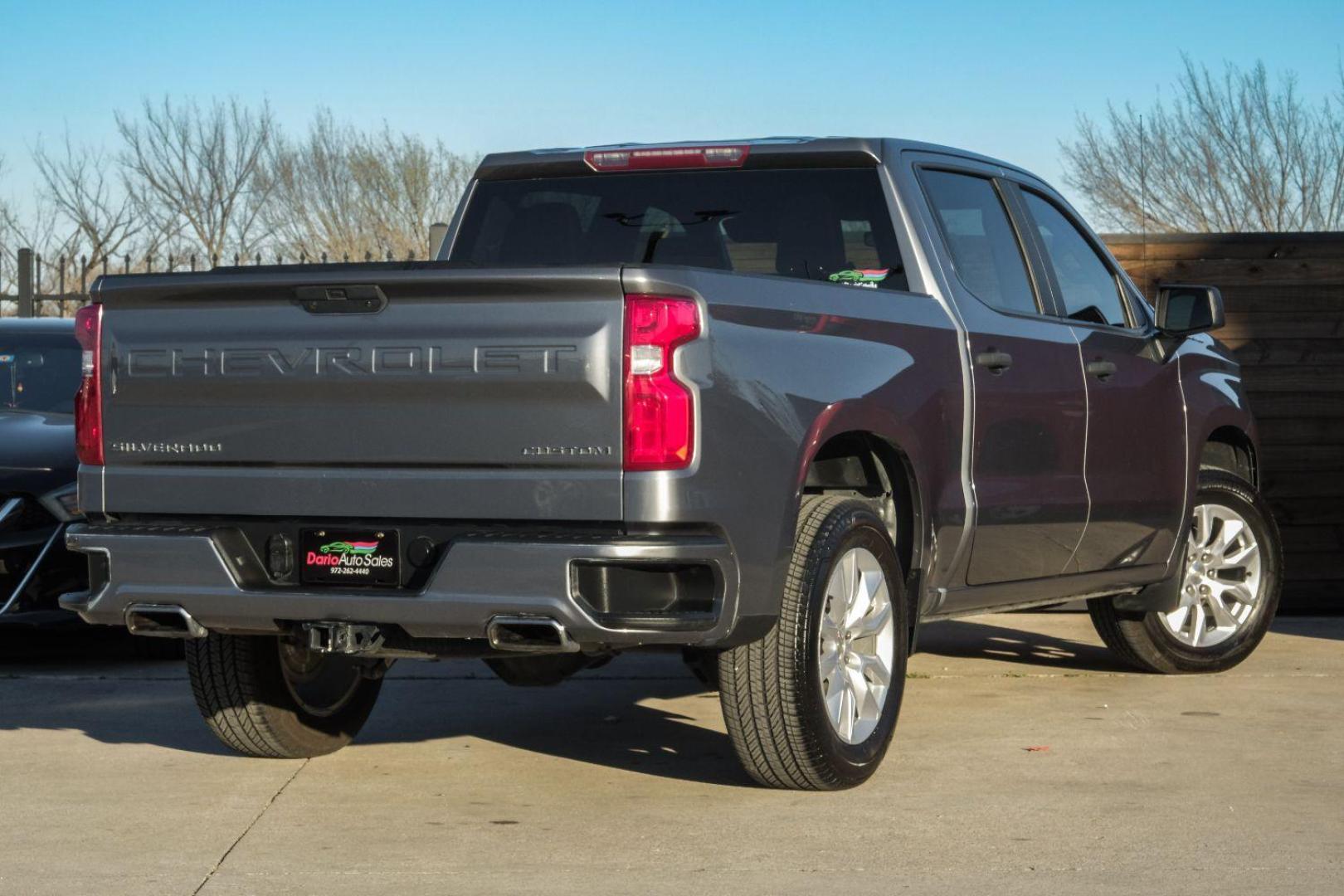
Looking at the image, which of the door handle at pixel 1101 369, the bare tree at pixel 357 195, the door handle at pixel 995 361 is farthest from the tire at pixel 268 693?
the bare tree at pixel 357 195

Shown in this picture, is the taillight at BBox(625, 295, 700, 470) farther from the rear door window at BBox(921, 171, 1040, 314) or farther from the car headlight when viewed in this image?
the car headlight

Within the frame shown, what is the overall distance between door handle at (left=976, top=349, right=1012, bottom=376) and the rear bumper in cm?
166

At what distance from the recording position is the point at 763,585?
17.3 feet

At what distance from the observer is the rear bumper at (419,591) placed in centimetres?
505

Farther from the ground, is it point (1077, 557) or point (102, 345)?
point (102, 345)

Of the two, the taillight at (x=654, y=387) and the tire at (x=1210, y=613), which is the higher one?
the taillight at (x=654, y=387)

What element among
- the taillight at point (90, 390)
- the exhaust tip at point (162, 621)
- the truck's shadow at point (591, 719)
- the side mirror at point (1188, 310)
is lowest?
the truck's shadow at point (591, 719)

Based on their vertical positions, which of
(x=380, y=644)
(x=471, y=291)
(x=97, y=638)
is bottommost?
(x=97, y=638)

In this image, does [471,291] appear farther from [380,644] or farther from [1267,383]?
[1267,383]

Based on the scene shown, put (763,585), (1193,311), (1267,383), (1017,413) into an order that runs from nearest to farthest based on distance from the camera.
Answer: (763,585)
(1017,413)
(1193,311)
(1267,383)

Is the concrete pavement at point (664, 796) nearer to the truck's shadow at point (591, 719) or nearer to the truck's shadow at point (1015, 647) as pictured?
the truck's shadow at point (591, 719)

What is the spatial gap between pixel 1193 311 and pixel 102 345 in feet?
13.6

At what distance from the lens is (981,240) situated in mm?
6953

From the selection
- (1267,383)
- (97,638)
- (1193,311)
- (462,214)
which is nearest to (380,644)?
(462,214)
